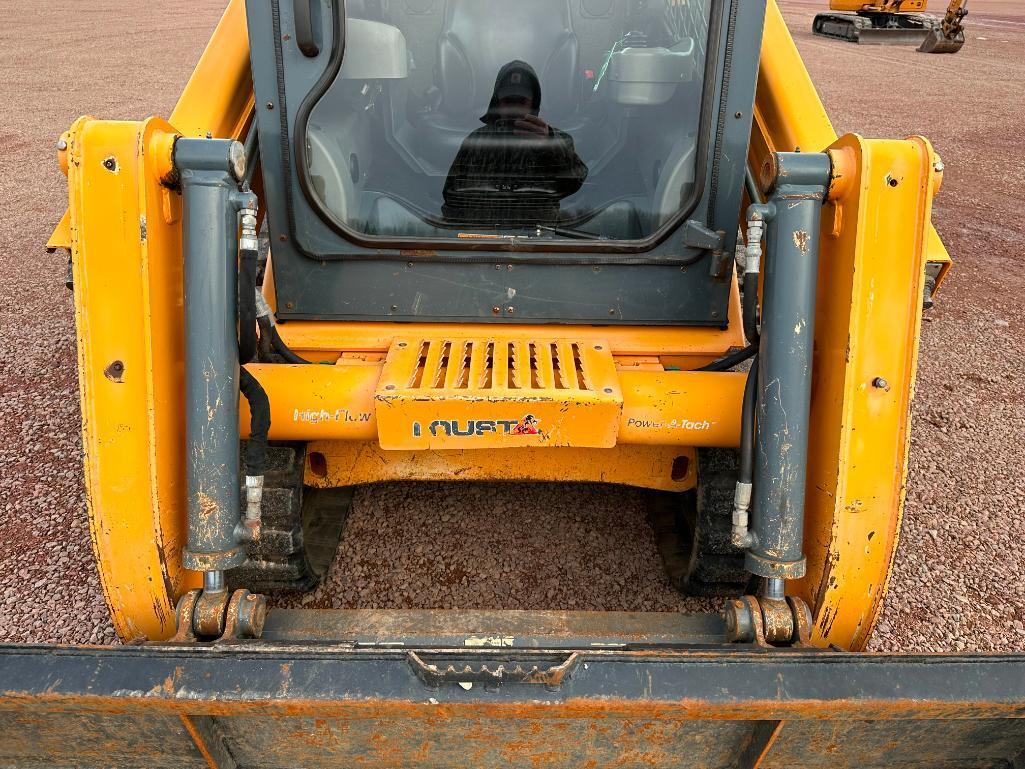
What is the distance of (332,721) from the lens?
172cm

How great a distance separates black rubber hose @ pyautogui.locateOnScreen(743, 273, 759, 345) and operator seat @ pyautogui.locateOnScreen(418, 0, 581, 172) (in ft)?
2.78

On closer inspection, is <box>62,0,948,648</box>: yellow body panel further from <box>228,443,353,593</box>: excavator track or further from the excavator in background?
the excavator in background

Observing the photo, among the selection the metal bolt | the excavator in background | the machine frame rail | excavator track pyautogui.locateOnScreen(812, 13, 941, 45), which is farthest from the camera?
excavator track pyautogui.locateOnScreen(812, 13, 941, 45)

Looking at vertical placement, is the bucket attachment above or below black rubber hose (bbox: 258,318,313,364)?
below

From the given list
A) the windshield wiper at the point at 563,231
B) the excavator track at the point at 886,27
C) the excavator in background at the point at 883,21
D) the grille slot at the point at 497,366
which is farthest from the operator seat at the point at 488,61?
the excavator track at the point at 886,27

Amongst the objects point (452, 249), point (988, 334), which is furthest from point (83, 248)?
point (988, 334)

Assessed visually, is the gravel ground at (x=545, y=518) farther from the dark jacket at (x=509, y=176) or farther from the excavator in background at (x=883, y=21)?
the excavator in background at (x=883, y=21)

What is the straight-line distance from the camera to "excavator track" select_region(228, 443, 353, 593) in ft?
7.84

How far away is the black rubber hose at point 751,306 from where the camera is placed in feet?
6.53

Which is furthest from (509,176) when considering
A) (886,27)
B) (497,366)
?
(886,27)

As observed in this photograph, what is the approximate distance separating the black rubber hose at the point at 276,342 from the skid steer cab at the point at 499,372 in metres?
0.04

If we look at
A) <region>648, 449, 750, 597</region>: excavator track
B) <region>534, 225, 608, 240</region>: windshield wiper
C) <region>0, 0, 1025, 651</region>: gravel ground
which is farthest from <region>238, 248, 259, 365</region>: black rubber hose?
<region>648, 449, 750, 597</region>: excavator track

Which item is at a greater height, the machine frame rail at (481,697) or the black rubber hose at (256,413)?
the black rubber hose at (256,413)

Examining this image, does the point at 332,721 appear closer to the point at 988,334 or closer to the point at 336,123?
the point at 336,123
